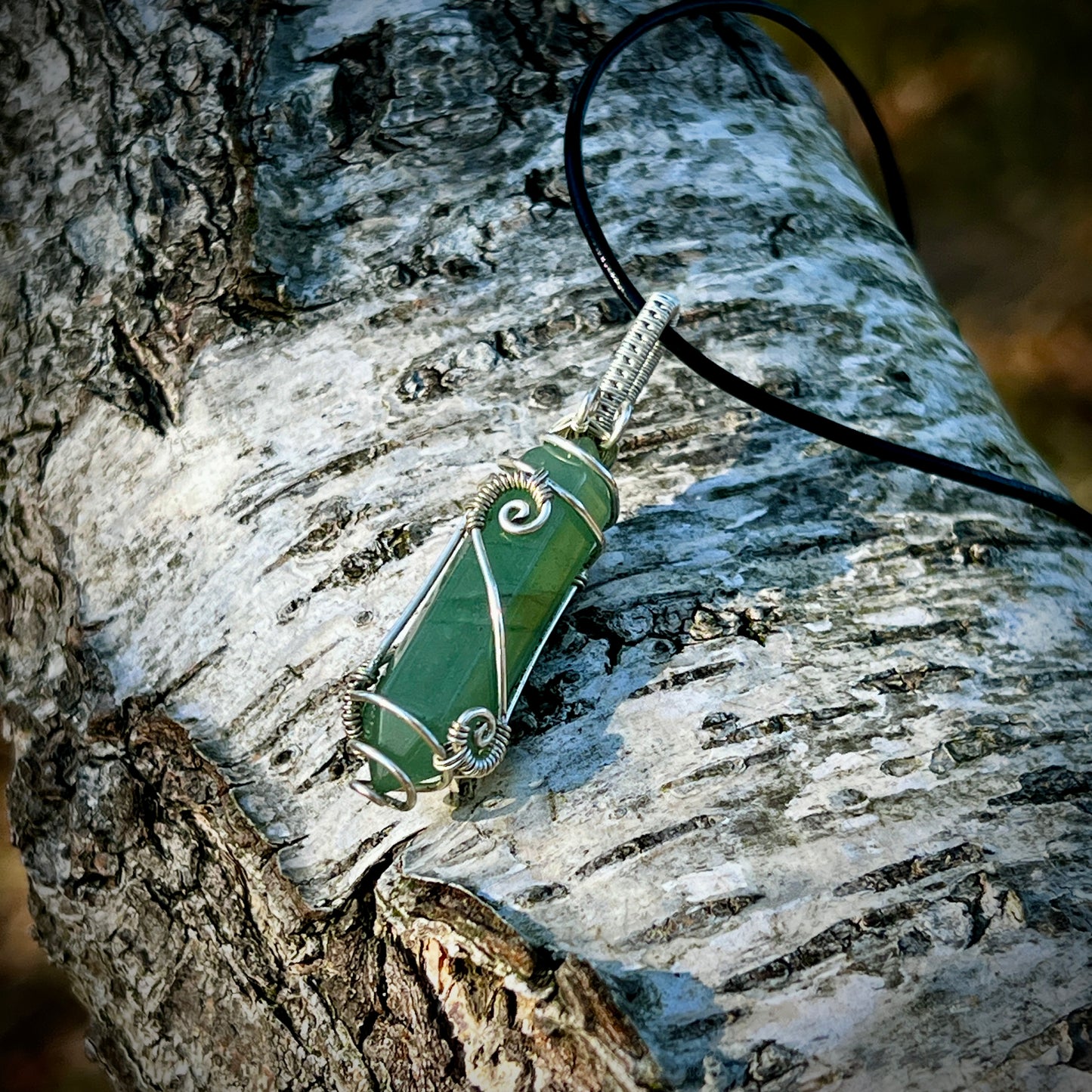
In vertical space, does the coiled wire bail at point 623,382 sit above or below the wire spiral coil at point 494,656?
above

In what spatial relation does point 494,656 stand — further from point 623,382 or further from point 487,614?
point 623,382

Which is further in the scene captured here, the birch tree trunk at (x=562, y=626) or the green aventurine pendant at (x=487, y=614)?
the green aventurine pendant at (x=487, y=614)

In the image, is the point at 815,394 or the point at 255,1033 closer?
the point at 255,1033

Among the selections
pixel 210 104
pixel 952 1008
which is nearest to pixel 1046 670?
pixel 952 1008

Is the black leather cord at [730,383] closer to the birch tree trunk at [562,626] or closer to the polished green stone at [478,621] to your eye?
the birch tree trunk at [562,626]

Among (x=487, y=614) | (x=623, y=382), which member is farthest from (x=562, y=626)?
(x=623, y=382)

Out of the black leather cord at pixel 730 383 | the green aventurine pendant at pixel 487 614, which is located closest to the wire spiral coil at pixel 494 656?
the green aventurine pendant at pixel 487 614

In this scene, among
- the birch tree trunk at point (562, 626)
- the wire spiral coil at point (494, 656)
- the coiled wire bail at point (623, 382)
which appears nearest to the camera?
the birch tree trunk at point (562, 626)

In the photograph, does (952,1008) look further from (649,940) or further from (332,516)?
(332,516)
